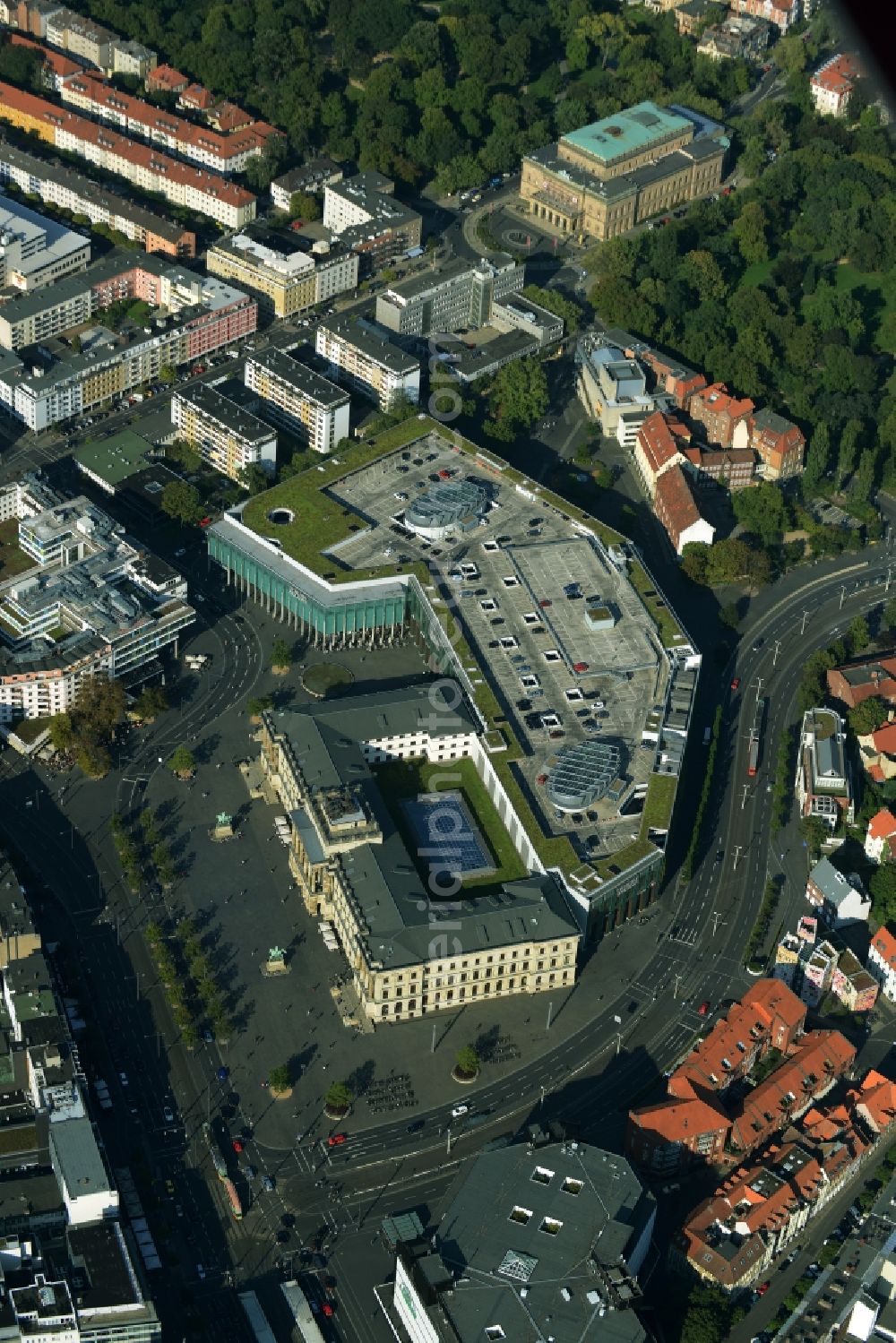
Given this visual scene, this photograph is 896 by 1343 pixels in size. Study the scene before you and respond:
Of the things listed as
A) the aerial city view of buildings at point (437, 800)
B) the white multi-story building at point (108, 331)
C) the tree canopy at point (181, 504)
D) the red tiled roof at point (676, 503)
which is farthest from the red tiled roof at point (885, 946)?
the white multi-story building at point (108, 331)

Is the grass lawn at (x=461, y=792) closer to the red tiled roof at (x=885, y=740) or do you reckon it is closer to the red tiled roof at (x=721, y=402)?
the red tiled roof at (x=885, y=740)

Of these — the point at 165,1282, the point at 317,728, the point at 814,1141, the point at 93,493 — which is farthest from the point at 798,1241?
the point at 93,493

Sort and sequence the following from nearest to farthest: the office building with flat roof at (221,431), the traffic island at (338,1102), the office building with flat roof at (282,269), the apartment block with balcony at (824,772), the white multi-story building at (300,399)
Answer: the traffic island at (338,1102) → the apartment block with balcony at (824,772) → the office building with flat roof at (221,431) → the white multi-story building at (300,399) → the office building with flat roof at (282,269)

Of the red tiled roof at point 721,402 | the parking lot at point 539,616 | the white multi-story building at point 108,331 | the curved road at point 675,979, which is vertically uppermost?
the white multi-story building at point 108,331

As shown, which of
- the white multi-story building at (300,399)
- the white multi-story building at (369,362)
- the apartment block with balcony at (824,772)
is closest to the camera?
the apartment block with balcony at (824,772)

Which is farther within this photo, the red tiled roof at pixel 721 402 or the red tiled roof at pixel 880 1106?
the red tiled roof at pixel 721 402
